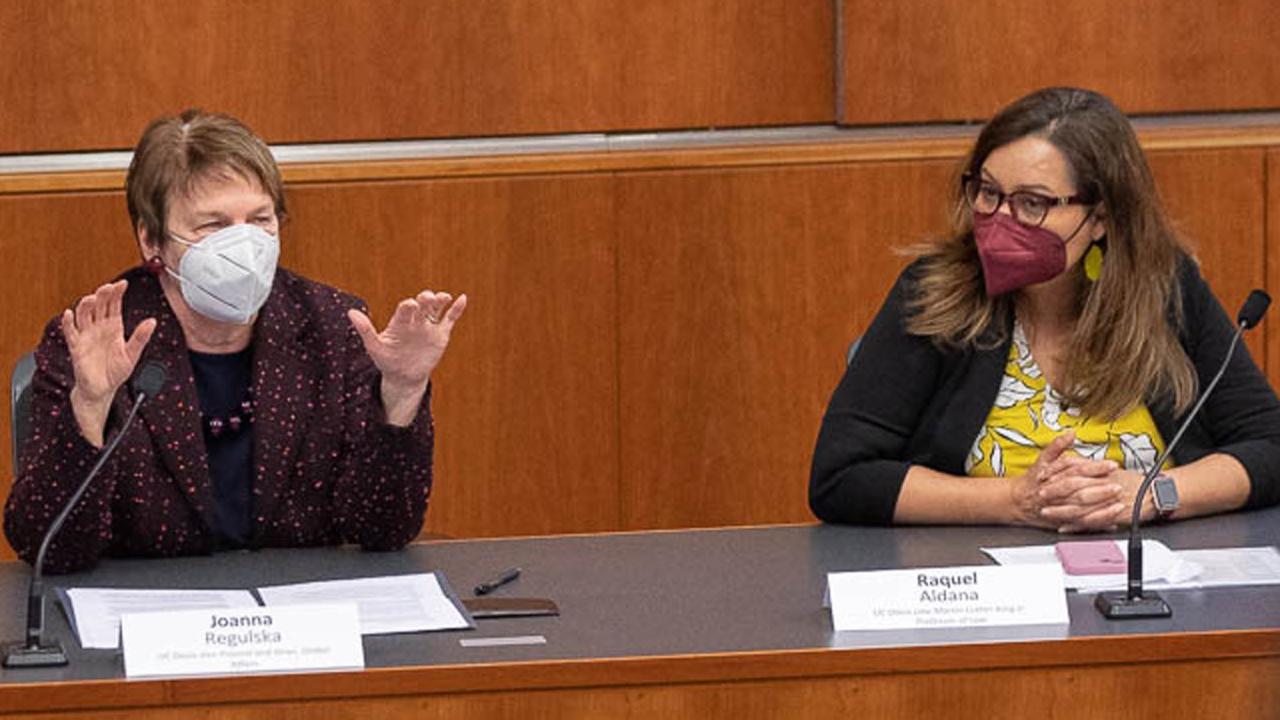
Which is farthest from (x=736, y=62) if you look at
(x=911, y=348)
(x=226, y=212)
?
(x=226, y=212)

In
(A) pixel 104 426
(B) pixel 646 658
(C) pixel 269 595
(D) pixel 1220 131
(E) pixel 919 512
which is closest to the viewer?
(B) pixel 646 658

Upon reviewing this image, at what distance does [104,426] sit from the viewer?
3.24 meters

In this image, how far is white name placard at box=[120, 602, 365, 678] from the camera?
8.86 feet

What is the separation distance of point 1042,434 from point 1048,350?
162mm

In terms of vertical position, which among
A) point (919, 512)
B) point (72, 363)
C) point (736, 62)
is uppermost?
point (736, 62)

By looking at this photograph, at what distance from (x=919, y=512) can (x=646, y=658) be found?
895mm

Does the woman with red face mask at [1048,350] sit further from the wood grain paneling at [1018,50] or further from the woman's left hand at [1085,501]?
the wood grain paneling at [1018,50]

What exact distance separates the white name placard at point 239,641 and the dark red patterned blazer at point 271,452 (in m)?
0.56

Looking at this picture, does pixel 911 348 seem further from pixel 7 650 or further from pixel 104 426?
pixel 7 650

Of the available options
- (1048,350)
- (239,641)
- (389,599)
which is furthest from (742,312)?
(239,641)

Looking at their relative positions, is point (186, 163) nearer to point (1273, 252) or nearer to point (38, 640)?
point (38, 640)

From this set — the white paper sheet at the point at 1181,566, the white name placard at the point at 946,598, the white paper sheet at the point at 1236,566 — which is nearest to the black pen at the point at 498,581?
the white name placard at the point at 946,598

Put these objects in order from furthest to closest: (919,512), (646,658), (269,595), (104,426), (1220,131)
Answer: (1220,131), (919,512), (104,426), (269,595), (646,658)

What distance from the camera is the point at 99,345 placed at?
10.3ft
